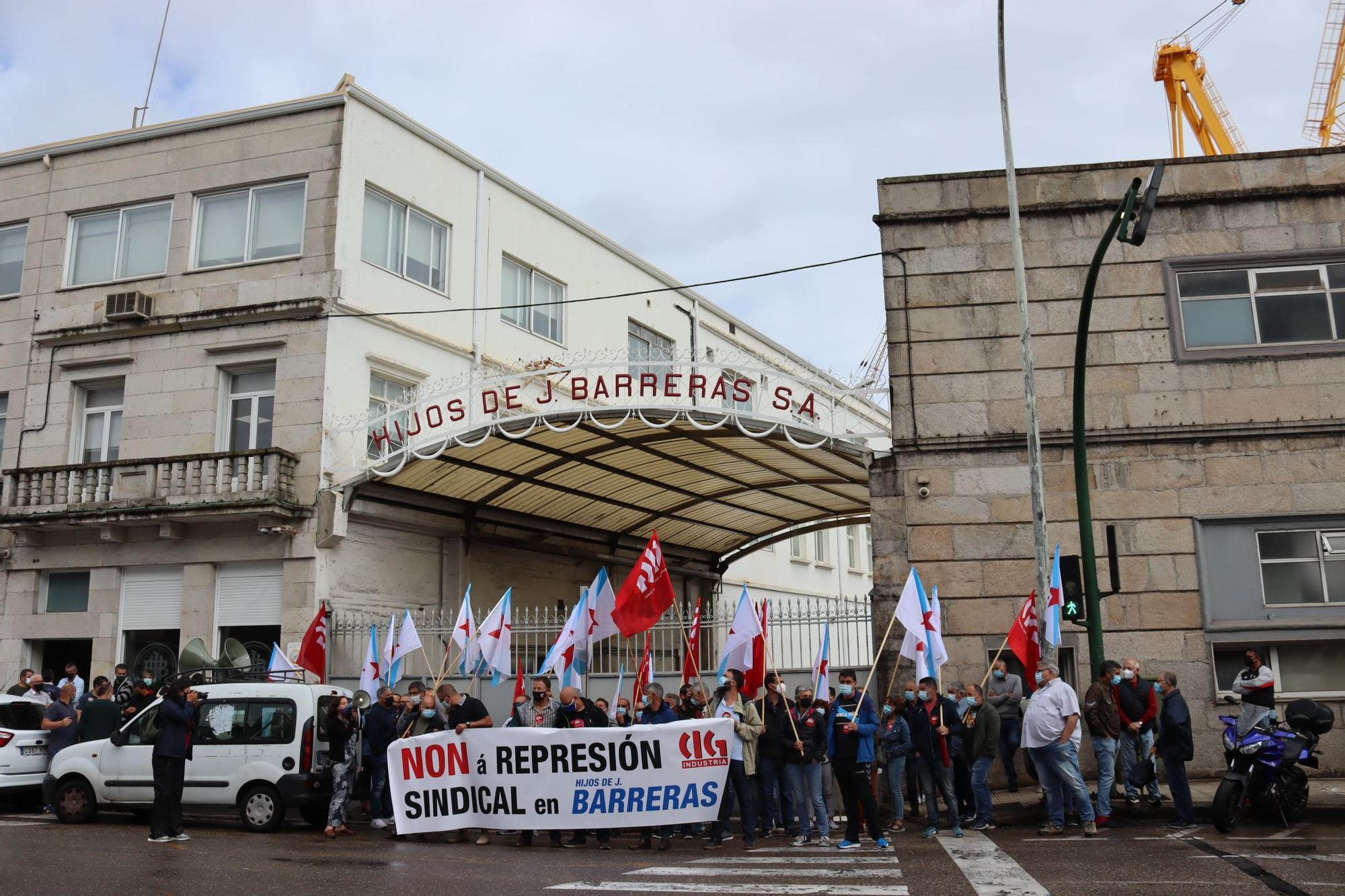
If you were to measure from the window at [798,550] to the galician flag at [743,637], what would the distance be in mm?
23767

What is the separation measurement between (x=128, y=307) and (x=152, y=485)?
343 centimetres

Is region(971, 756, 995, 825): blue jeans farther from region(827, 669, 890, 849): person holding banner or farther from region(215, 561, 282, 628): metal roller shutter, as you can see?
region(215, 561, 282, 628): metal roller shutter

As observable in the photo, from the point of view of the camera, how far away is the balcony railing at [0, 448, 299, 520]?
19.0 metres

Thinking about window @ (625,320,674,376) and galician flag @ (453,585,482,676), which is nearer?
galician flag @ (453,585,482,676)

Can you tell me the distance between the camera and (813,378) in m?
16.8

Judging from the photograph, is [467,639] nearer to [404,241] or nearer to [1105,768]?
[1105,768]

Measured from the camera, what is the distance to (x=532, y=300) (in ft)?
84.6

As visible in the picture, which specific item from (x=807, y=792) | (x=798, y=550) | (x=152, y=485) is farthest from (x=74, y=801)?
(x=798, y=550)

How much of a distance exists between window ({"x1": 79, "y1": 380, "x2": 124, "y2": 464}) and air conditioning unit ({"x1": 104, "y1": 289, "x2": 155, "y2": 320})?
1.40m

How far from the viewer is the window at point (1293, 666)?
577 inches

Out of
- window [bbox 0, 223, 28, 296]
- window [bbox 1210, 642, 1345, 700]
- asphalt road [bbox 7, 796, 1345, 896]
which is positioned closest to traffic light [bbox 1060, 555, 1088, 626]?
asphalt road [bbox 7, 796, 1345, 896]

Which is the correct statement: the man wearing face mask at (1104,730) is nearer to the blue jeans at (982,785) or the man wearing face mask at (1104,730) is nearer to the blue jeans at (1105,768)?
the blue jeans at (1105,768)

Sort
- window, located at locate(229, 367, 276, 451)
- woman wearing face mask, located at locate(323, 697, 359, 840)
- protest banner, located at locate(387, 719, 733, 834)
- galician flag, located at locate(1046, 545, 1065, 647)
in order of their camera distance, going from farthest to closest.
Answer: window, located at locate(229, 367, 276, 451)
galician flag, located at locate(1046, 545, 1065, 647)
woman wearing face mask, located at locate(323, 697, 359, 840)
protest banner, located at locate(387, 719, 733, 834)

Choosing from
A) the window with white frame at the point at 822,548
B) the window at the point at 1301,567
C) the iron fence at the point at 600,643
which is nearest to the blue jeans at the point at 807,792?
the iron fence at the point at 600,643
